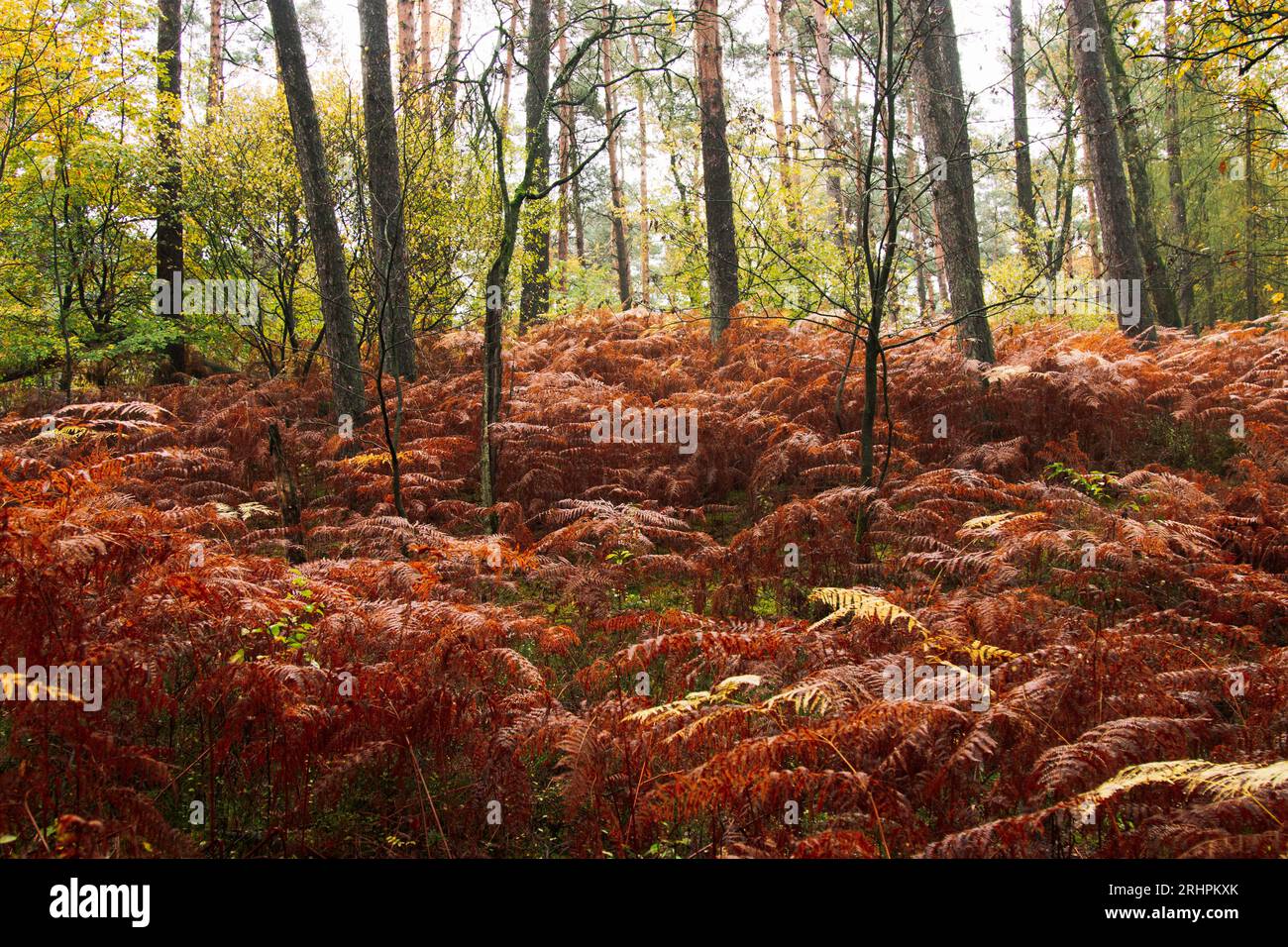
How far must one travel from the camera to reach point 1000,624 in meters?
4.26

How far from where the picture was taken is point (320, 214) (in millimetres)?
9164

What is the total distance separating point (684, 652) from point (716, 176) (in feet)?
27.0

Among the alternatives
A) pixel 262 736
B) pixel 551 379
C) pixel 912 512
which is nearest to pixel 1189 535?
pixel 912 512

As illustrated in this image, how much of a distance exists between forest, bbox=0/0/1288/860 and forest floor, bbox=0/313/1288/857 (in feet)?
0.09

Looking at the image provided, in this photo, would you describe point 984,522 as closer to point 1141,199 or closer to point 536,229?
Answer: point 536,229

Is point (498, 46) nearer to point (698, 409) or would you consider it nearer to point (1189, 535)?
point (698, 409)

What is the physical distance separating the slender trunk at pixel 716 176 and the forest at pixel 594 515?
8 centimetres

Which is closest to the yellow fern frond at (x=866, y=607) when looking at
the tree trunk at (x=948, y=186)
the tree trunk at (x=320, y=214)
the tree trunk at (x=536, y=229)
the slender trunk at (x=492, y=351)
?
the slender trunk at (x=492, y=351)

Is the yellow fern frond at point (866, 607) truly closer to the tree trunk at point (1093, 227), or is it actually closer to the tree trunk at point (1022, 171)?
the tree trunk at point (1093, 227)

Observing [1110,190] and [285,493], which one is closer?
[285,493]

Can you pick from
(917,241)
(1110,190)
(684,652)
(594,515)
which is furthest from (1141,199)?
(684,652)

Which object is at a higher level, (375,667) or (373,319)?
(373,319)

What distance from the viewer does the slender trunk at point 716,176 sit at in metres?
10.7

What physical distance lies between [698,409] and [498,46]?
3.56m
